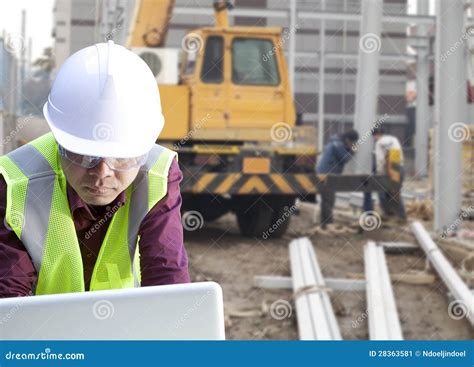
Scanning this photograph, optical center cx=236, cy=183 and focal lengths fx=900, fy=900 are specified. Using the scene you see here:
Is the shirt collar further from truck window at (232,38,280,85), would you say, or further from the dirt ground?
truck window at (232,38,280,85)

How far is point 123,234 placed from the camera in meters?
2.20

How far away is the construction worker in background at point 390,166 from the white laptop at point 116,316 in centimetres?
1081

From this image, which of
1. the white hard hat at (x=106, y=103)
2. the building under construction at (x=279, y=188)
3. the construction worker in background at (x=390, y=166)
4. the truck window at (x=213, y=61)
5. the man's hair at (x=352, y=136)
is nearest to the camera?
the white hard hat at (x=106, y=103)

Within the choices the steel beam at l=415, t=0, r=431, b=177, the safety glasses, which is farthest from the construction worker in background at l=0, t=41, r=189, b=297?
the steel beam at l=415, t=0, r=431, b=177

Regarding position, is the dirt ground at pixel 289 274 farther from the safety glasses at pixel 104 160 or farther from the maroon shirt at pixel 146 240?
the safety glasses at pixel 104 160

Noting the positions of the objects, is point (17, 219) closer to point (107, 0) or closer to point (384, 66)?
point (107, 0)

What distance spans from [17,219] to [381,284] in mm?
5901

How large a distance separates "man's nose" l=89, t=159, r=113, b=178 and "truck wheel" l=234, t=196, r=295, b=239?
884 centimetres

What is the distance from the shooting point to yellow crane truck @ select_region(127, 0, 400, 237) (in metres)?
10.5

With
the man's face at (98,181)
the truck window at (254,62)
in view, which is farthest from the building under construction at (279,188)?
the man's face at (98,181)

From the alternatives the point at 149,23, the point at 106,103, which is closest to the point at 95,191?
the point at 106,103

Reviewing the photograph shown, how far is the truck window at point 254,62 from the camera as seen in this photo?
34.7 feet

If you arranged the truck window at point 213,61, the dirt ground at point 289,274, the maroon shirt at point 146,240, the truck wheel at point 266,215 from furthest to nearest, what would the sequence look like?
the truck wheel at point 266,215
the truck window at point 213,61
the dirt ground at point 289,274
the maroon shirt at point 146,240

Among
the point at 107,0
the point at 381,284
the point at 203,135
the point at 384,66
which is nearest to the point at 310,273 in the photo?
the point at 381,284
